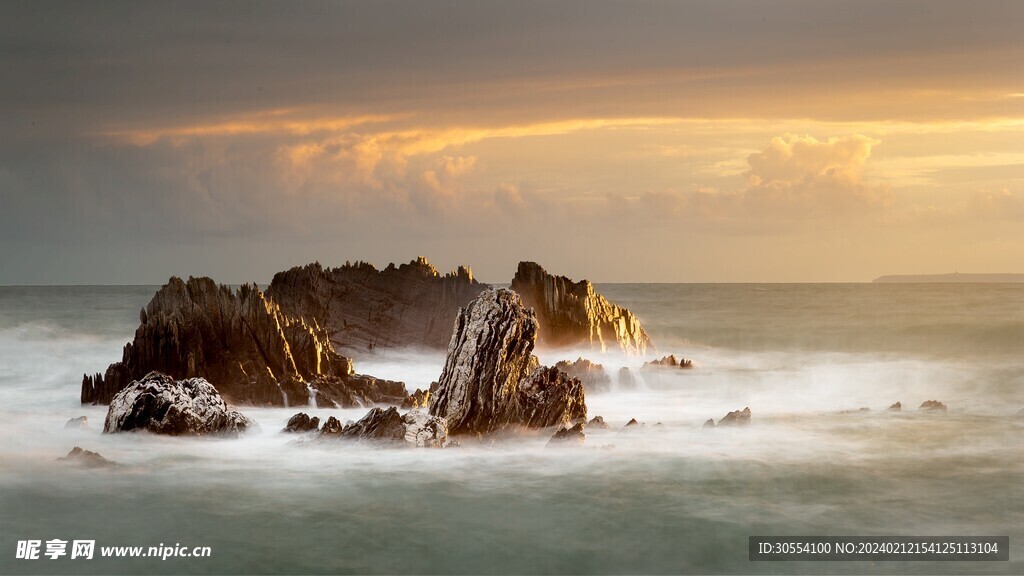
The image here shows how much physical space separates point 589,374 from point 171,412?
11.7 meters

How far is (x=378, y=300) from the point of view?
3612 cm

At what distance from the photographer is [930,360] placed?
38.0 metres

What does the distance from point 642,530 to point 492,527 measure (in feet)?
7.08

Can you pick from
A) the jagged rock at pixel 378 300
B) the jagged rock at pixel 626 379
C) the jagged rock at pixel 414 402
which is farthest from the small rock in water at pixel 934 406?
the jagged rock at pixel 378 300

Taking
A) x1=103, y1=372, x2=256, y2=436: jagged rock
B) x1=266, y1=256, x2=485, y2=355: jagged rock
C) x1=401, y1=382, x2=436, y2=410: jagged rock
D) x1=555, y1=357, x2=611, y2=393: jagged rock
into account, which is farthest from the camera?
x1=266, y1=256, x2=485, y2=355: jagged rock

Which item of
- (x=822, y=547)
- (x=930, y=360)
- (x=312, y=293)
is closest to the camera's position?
(x=822, y=547)

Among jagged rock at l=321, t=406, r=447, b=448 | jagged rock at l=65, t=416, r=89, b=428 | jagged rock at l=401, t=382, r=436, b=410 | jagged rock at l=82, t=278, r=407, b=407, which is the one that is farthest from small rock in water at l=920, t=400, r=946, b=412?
jagged rock at l=65, t=416, r=89, b=428

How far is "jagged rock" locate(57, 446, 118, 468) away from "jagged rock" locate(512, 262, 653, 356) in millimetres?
18711

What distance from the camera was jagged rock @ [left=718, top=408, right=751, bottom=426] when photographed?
22000mm

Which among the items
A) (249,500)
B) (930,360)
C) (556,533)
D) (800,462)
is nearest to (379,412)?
(249,500)

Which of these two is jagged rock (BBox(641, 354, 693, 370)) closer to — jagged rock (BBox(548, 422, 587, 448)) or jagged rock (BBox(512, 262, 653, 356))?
jagged rock (BBox(512, 262, 653, 356))

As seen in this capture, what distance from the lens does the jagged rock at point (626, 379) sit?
2888cm

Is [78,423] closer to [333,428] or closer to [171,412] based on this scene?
[171,412]

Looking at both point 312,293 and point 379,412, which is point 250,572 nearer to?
point 379,412
